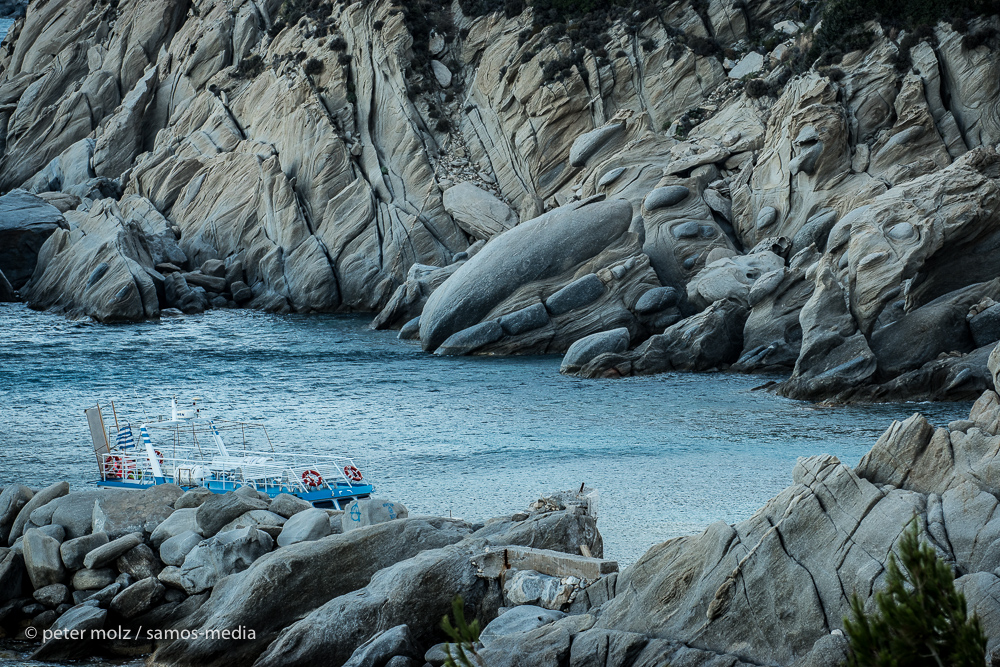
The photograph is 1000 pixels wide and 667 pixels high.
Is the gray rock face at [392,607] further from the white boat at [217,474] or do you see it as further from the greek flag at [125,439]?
the greek flag at [125,439]

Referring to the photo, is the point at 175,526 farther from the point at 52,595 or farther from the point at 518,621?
the point at 518,621

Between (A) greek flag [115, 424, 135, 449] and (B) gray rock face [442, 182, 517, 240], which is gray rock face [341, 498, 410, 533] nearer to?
(A) greek flag [115, 424, 135, 449]

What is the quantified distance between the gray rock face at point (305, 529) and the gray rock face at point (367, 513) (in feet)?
1.67

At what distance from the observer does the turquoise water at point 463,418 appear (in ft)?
76.8

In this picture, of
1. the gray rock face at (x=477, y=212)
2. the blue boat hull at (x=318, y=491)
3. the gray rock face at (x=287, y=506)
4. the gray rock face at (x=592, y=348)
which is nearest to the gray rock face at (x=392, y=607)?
the gray rock face at (x=287, y=506)

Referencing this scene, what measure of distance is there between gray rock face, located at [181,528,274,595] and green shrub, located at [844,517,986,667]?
12.6m

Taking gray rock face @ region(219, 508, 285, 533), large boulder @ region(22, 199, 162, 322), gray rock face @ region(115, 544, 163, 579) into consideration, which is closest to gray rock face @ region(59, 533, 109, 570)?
gray rock face @ region(115, 544, 163, 579)

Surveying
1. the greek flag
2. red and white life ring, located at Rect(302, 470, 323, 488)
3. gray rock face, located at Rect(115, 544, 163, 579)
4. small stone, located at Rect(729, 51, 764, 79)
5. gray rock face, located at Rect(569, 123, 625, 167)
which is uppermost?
small stone, located at Rect(729, 51, 764, 79)

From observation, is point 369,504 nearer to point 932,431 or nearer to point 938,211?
point 932,431

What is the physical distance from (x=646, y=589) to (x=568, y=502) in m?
5.09

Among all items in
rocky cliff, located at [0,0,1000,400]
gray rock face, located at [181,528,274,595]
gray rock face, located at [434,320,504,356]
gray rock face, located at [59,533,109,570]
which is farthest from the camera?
gray rock face, located at [434,320,504,356]

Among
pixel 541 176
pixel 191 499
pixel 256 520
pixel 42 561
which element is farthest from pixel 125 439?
pixel 541 176

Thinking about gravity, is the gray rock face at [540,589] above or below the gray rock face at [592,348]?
below

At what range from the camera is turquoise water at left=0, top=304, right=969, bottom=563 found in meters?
23.4
